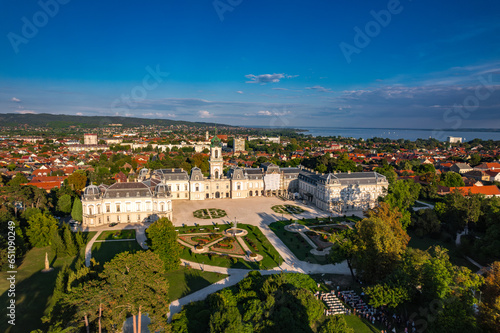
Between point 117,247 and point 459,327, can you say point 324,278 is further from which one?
point 117,247

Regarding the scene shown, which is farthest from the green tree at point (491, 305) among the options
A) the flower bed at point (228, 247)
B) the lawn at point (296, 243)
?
the flower bed at point (228, 247)

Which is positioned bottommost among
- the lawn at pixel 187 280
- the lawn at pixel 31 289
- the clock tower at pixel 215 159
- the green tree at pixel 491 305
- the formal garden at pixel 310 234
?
the lawn at pixel 31 289

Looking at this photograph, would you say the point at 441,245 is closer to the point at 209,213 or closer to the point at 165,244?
the point at 209,213

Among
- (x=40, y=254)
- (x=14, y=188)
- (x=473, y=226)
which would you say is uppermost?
(x=14, y=188)

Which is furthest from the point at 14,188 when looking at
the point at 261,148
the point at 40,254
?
the point at 261,148

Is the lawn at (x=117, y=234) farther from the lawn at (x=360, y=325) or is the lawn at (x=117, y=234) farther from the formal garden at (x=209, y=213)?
the lawn at (x=360, y=325)

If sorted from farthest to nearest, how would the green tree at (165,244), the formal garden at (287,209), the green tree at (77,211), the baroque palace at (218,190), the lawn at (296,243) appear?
the formal garden at (287,209), the baroque palace at (218,190), the green tree at (77,211), the lawn at (296,243), the green tree at (165,244)
